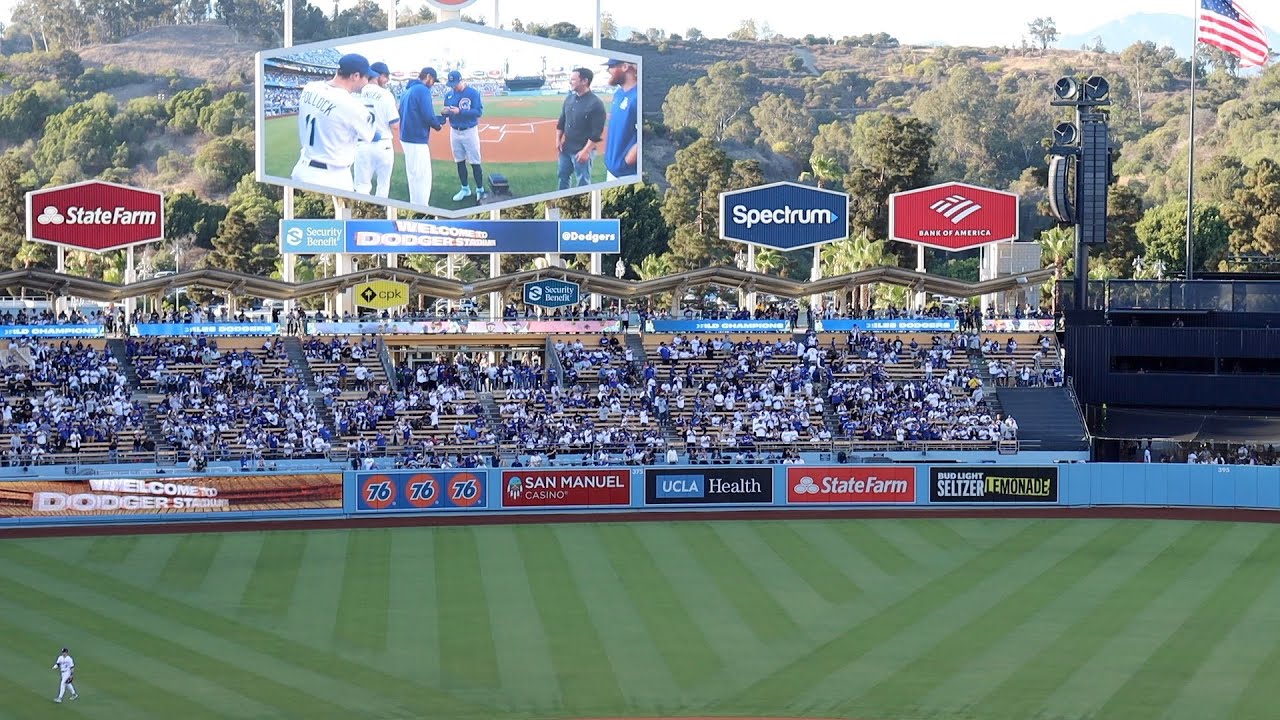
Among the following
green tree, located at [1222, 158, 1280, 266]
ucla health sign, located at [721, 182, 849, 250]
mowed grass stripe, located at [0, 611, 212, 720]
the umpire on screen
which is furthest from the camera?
green tree, located at [1222, 158, 1280, 266]

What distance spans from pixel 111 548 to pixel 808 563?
1694cm

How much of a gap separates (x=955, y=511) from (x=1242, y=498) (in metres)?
7.85

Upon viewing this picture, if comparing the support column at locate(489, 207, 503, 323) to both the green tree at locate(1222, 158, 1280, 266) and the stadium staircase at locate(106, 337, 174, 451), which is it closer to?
the stadium staircase at locate(106, 337, 174, 451)

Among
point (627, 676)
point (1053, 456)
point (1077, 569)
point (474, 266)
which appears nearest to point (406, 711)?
point (627, 676)

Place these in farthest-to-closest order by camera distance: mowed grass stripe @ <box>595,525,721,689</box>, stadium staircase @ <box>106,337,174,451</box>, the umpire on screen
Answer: the umpire on screen, stadium staircase @ <box>106,337,174,451</box>, mowed grass stripe @ <box>595,525,721,689</box>

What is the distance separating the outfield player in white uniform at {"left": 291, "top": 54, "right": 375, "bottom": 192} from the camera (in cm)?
5725

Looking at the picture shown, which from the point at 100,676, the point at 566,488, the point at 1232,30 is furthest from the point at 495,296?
the point at 100,676

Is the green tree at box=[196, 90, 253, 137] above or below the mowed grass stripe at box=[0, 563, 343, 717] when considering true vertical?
above

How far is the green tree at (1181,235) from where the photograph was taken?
3760 inches

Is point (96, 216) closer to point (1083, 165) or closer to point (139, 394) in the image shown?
point (139, 394)

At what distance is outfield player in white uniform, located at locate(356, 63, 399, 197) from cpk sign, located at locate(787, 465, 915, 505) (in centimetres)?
1957

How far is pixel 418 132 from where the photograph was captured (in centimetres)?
5794

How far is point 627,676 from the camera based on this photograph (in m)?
28.1

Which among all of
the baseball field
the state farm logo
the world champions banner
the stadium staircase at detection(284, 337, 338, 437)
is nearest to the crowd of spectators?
the world champions banner
